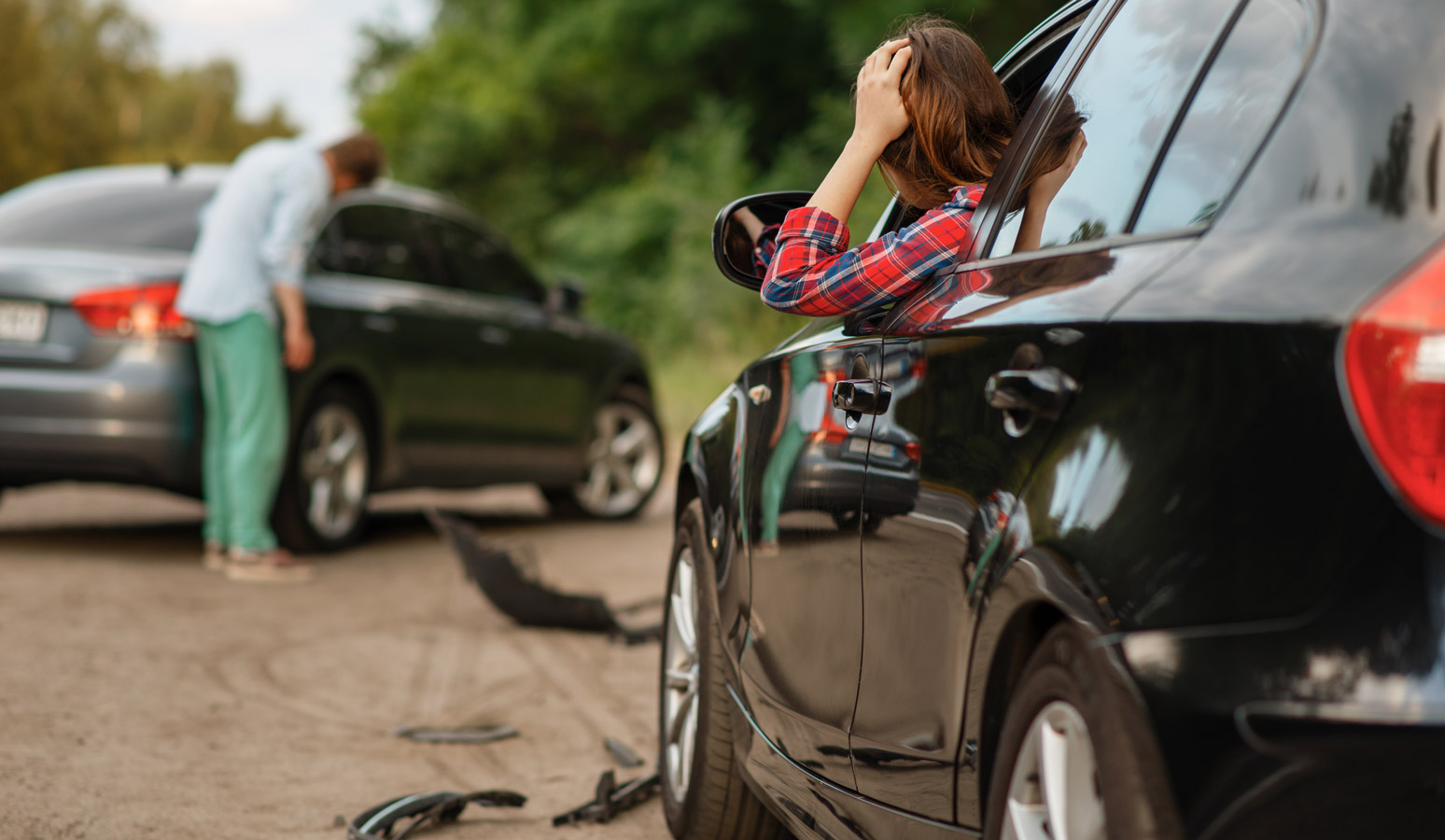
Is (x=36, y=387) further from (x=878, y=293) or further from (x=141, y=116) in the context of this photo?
(x=141, y=116)

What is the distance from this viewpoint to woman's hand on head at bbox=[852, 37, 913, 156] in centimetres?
298

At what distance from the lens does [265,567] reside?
297 inches

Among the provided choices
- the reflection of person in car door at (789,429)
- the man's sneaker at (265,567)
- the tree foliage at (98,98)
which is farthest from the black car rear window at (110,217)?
the tree foliage at (98,98)

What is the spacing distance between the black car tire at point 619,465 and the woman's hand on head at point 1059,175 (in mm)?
7750

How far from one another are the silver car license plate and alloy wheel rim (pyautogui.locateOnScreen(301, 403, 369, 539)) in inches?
51.2

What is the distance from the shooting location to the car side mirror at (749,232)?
3.43 m

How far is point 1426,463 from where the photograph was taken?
154 cm

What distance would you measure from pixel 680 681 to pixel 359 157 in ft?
16.1

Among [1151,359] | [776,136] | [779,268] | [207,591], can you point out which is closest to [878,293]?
[779,268]

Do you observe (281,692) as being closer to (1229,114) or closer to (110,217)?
(110,217)

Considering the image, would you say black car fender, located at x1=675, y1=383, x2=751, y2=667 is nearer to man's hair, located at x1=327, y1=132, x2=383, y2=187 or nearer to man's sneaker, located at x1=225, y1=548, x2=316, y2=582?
man's sneaker, located at x1=225, y1=548, x2=316, y2=582

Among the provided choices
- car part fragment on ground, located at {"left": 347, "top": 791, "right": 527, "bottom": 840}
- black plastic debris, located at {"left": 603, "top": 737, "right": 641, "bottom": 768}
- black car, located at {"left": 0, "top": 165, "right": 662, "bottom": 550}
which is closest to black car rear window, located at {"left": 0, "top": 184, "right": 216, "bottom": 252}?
black car, located at {"left": 0, "top": 165, "right": 662, "bottom": 550}

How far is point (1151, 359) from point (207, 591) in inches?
235

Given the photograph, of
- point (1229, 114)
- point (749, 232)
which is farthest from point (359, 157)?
point (1229, 114)
